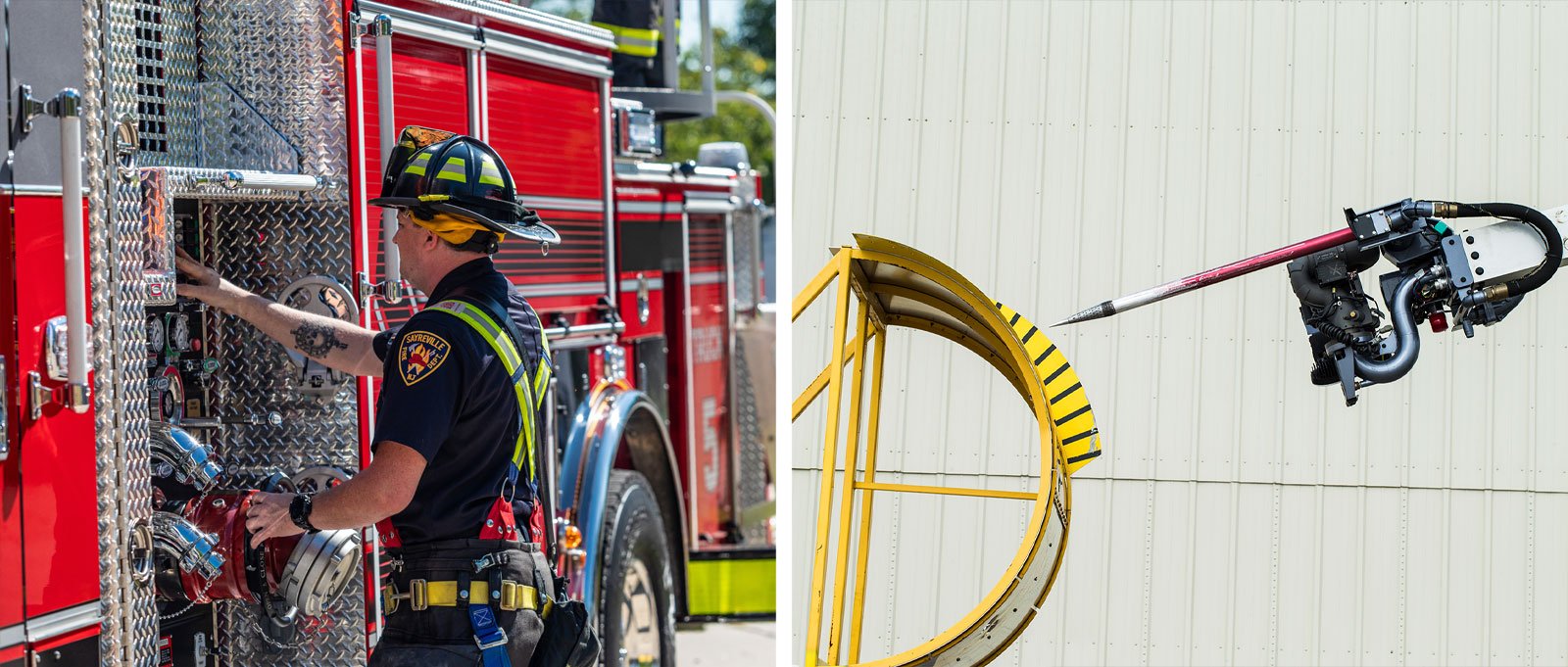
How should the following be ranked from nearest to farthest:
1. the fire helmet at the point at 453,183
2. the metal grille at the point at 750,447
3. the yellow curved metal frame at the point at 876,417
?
1. the fire helmet at the point at 453,183
2. the yellow curved metal frame at the point at 876,417
3. the metal grille at the point at 750,447

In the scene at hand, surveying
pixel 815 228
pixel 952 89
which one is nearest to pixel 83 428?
pixel 815 228

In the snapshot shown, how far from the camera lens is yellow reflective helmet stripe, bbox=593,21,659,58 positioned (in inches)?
305

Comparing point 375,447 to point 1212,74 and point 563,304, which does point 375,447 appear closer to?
point 563,304

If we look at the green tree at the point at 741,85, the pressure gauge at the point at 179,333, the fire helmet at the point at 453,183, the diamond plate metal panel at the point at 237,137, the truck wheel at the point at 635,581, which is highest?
the green tree at the point at 741,85

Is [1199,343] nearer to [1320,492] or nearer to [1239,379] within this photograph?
[1239,379]

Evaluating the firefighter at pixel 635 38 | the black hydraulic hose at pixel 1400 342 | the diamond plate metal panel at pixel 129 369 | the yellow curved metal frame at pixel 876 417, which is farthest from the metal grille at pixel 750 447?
the diamond plate metal panel at pixel 129 369

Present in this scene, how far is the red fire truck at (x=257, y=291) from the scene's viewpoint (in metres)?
→ 2.93

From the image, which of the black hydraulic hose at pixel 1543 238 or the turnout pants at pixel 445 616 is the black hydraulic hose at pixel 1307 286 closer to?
the black hydraulic hose at pixel 1543 238

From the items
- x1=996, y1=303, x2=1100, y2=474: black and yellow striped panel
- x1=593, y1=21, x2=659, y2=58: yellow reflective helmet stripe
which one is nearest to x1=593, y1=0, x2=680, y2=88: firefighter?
x1=593, y1=21, x2=659, y2=58: yellow reflective helmet stripe

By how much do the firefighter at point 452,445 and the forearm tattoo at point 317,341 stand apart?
30 cm

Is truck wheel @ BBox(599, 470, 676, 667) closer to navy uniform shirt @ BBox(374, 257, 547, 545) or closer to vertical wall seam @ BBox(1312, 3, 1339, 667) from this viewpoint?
navy uniform shirt @ BBox(374, 257, 547, 545)

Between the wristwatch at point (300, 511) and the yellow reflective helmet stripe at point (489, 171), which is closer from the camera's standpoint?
the wristwatch at point (300, 511)

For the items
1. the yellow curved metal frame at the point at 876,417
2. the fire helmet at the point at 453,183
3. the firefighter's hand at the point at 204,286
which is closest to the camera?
the fire helmet at the point at 453,183

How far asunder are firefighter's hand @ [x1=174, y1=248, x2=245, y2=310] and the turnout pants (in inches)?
32.6
